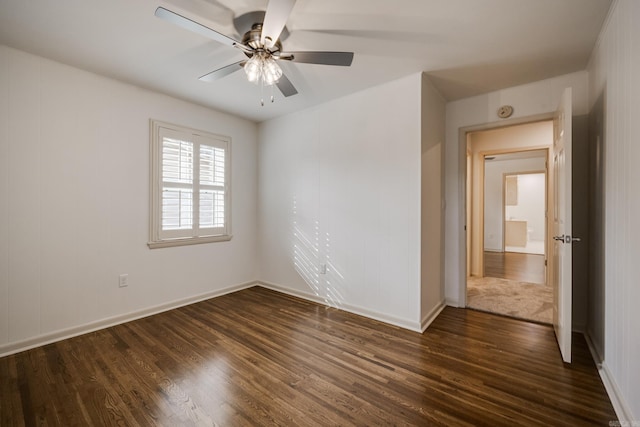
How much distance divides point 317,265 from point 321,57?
2464 mm

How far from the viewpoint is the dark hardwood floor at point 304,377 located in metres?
1.65

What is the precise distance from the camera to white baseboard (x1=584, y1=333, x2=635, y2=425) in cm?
154

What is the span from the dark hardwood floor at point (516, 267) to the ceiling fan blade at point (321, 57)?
4.68 meters

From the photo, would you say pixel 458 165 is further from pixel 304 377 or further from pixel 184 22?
pixel 184 22

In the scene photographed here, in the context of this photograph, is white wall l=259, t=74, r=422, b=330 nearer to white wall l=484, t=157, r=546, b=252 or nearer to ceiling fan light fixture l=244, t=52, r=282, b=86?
ceiling fan light fixture l=244, t=52, r=282, b=86

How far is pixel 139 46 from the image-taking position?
7.58 feet

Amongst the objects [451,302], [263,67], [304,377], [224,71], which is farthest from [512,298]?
[224,71]

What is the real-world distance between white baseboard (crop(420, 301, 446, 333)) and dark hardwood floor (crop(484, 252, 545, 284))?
7.45 feet

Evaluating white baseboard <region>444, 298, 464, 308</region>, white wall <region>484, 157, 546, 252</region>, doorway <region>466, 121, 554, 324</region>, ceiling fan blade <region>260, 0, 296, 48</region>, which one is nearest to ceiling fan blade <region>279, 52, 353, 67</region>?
ceiling fan blade <region>260, 0, 296, 48</region>

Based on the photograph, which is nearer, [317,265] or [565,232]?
[565,232]

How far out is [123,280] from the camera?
3008mm

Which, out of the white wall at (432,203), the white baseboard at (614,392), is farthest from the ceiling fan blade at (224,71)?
the white baseboard at (614,392)

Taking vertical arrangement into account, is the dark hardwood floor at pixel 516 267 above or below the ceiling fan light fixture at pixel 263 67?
below

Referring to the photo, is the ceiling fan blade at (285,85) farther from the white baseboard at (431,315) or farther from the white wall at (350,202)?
the white baseboard at (431,315)
